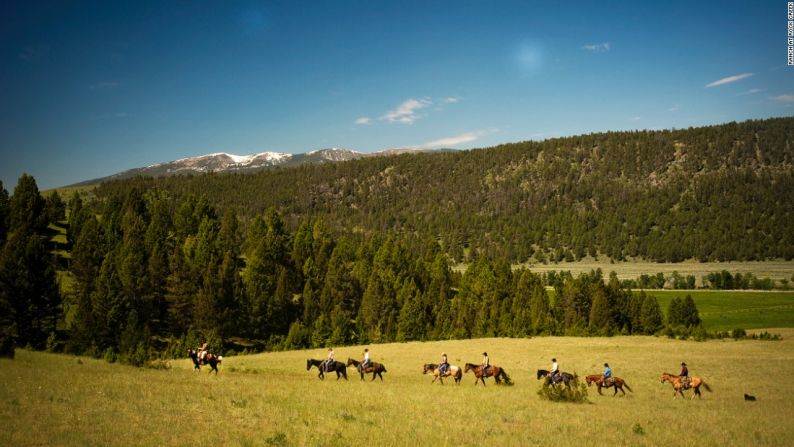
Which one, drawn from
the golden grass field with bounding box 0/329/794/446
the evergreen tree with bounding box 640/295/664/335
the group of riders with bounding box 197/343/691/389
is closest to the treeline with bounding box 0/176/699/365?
the evergreen tree with bounding box 640/295/664/335

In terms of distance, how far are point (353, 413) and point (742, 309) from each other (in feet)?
408

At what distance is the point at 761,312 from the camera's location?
10775 cm

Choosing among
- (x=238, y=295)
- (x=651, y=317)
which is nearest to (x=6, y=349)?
(x=238, y=295)

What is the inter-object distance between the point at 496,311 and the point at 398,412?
247 feet

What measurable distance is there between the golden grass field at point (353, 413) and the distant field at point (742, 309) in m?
70.7

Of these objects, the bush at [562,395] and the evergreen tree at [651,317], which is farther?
the evergreen tree at [651,317]

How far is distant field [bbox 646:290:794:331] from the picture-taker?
→ 95375 millimetres

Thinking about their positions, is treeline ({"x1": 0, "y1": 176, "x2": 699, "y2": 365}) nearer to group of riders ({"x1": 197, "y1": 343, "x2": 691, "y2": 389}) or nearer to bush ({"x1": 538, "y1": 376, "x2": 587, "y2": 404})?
group of riders ({"x1": 197, "y1": 343, "x2": 691, "y2": 389})

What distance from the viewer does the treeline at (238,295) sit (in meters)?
65.7

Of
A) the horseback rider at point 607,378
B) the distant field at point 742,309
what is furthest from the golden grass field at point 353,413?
the distant field at point 742,309

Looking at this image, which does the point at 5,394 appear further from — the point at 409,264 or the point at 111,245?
the point at 409,264

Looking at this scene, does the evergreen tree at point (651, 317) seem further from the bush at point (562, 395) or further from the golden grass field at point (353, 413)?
the bush at point (562, 395)

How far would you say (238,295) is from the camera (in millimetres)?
78062

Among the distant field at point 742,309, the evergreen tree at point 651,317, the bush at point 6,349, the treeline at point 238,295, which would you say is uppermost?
the bush at point 6,349
